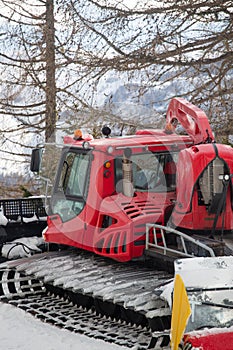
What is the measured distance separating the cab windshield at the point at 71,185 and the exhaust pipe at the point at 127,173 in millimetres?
504

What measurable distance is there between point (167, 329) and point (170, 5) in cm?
749

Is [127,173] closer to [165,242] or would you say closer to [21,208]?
[165,242]

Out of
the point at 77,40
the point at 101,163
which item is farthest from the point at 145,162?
the point at 77,40

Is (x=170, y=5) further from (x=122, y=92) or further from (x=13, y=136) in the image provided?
(x=13, y=136)

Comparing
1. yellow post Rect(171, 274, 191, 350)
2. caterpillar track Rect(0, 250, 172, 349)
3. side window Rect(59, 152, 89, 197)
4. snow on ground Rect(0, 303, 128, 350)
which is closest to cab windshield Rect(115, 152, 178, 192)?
side window Rect(59, 152, 89, 197)

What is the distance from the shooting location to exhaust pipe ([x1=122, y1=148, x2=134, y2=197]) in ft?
27.4

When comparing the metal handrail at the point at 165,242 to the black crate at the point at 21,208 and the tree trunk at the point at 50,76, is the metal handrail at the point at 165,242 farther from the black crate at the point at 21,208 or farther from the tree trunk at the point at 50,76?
the tree trunk at the point at 50,76

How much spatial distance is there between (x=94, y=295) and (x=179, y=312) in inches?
76.6

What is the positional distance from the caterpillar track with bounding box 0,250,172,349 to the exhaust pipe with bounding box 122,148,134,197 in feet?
2.99

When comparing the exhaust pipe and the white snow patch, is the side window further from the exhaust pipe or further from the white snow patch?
the white snow patch

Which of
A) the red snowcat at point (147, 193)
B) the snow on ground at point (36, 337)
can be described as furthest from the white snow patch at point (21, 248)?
the snow on ground at point (36, 337)

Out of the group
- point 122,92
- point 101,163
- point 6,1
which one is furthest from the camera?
point 6,1

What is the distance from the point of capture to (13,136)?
18.0 metres

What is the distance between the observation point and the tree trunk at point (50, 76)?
16.3 meters
